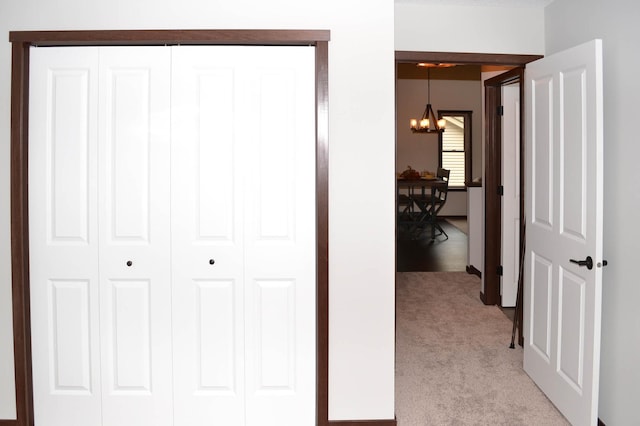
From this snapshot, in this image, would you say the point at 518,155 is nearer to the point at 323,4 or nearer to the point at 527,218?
the point at 527,218

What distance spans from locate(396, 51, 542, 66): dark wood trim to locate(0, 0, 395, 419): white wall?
930mm

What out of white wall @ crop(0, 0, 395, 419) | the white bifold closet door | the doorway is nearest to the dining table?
the doorway

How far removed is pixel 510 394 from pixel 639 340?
104cm

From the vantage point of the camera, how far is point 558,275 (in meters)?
3.35

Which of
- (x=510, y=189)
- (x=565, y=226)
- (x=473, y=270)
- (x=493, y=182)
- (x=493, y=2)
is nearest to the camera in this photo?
(x=565, y=226)

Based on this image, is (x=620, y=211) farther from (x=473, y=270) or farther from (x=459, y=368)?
(x=473, y=270)

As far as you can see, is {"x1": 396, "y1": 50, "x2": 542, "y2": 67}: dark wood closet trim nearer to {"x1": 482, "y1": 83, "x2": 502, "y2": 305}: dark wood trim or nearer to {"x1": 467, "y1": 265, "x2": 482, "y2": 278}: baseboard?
{"x1": 482, "y1": 83, "x2": 502, "y2": 305}: dark wood trim

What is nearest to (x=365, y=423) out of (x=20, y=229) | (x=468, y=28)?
(x=20, y=229)

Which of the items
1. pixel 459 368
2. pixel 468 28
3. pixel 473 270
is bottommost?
pixel 459 368

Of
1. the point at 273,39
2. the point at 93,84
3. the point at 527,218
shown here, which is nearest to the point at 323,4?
the point at 273,39

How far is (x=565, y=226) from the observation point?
3.25 meters

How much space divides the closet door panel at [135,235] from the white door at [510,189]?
3.39 meters

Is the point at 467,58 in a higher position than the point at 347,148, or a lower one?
higher

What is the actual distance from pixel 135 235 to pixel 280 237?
76cm
